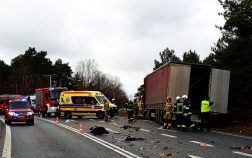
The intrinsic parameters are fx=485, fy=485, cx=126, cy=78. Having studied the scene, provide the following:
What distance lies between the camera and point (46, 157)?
13117mm

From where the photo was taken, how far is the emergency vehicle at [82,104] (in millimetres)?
41594

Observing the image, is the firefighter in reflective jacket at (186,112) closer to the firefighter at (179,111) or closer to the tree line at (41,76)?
the firefighter at (179,111)

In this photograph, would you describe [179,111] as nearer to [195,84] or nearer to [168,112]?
[168,112]

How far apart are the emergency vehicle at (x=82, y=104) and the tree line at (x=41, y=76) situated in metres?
48.5

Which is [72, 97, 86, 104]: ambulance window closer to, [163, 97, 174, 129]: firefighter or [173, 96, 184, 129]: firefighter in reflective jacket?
[163, 97, 174, 129]: firefighter

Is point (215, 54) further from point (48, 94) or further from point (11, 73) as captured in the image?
point (11, 73)

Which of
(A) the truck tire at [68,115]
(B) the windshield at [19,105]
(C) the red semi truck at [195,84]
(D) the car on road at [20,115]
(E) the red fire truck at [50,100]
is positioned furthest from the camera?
(E) the red fire truck at [50,100]

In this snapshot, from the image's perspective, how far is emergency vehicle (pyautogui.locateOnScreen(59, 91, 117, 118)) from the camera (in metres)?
41.6

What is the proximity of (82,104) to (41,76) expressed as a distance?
76110 mm

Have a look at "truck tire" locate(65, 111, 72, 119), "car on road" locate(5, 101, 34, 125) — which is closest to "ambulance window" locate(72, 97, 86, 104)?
"truck tire" locate(65, 111, 72, 119)

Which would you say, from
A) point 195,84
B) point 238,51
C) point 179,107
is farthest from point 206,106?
point 238,51

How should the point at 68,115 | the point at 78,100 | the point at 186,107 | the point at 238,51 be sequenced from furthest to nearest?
the point at 68,115 < the point at 78,100 < the point at 238,51 < the point at 186,107

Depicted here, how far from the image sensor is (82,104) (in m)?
41.9

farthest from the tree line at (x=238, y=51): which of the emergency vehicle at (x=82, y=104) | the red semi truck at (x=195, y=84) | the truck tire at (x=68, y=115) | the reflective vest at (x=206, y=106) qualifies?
the truck tire at (x=68, y=115)
